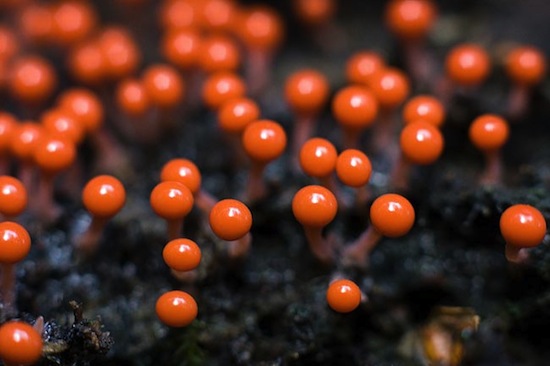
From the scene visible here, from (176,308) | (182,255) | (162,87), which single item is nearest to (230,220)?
(182,255)

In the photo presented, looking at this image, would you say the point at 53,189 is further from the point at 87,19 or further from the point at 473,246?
the point at 473,246

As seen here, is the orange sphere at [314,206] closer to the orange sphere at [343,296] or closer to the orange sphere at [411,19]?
the orange sphere at [343,296]

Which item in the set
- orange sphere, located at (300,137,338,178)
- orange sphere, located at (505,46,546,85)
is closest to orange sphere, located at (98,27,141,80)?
orange sphere, located at (300,137,338,178)

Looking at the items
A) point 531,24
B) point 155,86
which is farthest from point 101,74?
point 531,24

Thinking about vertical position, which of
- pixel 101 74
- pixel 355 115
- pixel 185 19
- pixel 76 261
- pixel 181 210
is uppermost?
pixel 185 19

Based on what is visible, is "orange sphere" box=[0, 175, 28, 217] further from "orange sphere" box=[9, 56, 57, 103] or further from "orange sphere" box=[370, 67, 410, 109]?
"orange sphere" box=[370, 67, 410, 109]

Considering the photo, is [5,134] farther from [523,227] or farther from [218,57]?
[523,227]

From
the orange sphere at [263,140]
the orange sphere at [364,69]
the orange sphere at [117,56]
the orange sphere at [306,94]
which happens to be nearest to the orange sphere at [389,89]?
the orange sphere at [364,69]
